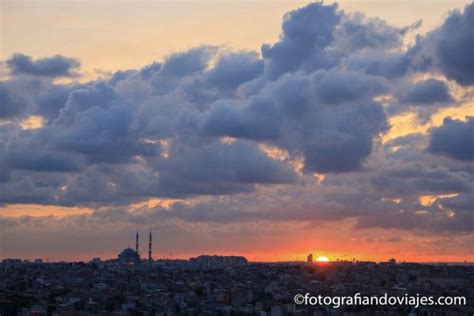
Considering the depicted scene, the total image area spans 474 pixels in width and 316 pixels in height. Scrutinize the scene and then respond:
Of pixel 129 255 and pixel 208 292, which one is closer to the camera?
pixel 208 292

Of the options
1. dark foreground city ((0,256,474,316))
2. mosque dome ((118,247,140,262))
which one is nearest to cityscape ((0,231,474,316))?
dark foreground city ((0,256,474,316))

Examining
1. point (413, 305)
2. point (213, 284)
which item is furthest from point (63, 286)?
point (413, 305)

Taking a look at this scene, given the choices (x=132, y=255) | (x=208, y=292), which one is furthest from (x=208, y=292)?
(x=132, y=255)

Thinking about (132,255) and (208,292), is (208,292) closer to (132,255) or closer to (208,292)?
(208,292)

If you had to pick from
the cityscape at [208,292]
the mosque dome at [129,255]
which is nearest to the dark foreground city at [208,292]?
the cityscape at [208,292]

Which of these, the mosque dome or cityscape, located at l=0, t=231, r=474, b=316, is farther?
the mosque dome

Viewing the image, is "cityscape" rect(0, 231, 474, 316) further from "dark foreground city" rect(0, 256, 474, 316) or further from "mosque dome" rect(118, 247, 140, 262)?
"mosque dome" rect(118, 247, 140, 262)

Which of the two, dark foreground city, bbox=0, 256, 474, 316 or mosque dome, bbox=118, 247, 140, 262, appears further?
mosque dome, bbox=118, 247, 140, 262

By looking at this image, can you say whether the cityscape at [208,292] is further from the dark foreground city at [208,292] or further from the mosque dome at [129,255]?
the mosque dome at [129,255]

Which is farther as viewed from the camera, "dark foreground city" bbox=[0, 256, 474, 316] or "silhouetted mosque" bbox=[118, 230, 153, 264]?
"silhouetted mosque" bbox=[118, 230, 153, 264]

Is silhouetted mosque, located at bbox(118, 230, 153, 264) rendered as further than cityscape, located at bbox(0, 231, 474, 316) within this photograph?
Yes

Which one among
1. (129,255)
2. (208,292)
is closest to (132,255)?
(129,255)
